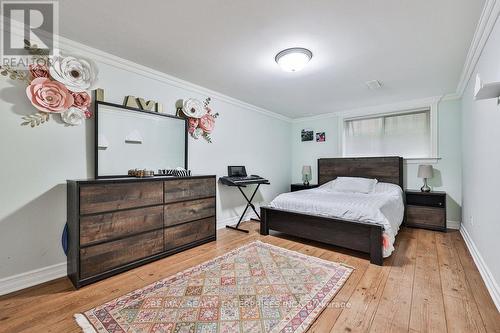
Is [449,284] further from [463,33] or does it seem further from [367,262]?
[463,33]

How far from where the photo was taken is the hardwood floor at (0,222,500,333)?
4.90 ft

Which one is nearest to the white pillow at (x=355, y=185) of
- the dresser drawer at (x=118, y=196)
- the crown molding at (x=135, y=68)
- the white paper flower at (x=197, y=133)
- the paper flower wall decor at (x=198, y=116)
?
the crown molding at (x=135, y=68)

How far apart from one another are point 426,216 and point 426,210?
10 centimetres

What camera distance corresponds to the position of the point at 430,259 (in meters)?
2.49

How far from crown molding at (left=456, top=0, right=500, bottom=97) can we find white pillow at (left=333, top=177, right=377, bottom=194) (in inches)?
73.9

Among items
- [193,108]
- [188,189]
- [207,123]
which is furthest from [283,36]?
[188,189]

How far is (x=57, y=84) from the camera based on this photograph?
210 centimetres

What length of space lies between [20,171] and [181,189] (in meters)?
1.42

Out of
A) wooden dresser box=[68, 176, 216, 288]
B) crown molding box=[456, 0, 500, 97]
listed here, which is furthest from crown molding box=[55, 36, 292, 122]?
crown molding box=[456, 0, 500, 97]

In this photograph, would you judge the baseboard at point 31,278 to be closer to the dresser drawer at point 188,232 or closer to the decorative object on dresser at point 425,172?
the dresser drawer at point 188,232

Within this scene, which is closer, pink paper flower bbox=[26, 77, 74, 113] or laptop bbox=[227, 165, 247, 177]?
pink paper flower bbox=[26, 77, 74, 113]

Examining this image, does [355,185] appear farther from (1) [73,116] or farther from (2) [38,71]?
(2) [38,71]

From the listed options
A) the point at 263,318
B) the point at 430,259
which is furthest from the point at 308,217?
the point at 263,318

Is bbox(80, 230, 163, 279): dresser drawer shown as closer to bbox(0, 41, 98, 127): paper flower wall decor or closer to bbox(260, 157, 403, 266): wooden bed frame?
bbox(0, 41, 98, 127): paper flower wall decor
